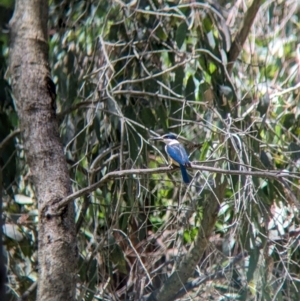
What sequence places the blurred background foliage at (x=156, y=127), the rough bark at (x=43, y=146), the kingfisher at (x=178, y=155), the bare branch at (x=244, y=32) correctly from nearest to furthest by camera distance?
the rough bark at (x=43, y=146), the kingfisher at (x=178, y=155), the blurred background foliage at (x=156, y=127), the bare branch at (x=244, y=32)

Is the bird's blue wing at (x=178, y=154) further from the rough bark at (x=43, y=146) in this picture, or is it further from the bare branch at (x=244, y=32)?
the bare branch at (x=244, y=32)

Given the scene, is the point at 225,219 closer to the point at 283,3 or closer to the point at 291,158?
the point at 291,158

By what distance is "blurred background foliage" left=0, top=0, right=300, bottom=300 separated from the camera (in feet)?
10.5

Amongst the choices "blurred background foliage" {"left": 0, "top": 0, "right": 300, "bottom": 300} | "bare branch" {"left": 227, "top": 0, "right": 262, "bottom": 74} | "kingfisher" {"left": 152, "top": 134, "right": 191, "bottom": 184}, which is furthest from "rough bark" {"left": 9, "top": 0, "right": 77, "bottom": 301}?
"bare branch" {"left": 227, "top": 0, "right": 262, "bottom": 74}

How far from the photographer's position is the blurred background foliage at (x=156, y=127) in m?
3.20

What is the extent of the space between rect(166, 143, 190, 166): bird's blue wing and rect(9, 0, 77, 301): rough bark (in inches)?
18.5

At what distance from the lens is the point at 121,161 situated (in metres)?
3.06

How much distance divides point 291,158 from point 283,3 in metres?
0.96

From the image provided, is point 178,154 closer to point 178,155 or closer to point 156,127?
point 178,155

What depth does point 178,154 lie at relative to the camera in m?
2.92

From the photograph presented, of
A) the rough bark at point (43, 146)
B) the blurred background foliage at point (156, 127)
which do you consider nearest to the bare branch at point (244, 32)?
the blurred background foliage at point (156, 127)

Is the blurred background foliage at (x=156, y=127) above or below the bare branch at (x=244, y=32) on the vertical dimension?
below

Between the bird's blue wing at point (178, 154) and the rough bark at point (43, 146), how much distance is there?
18.5 inches

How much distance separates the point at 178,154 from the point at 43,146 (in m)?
0.57
